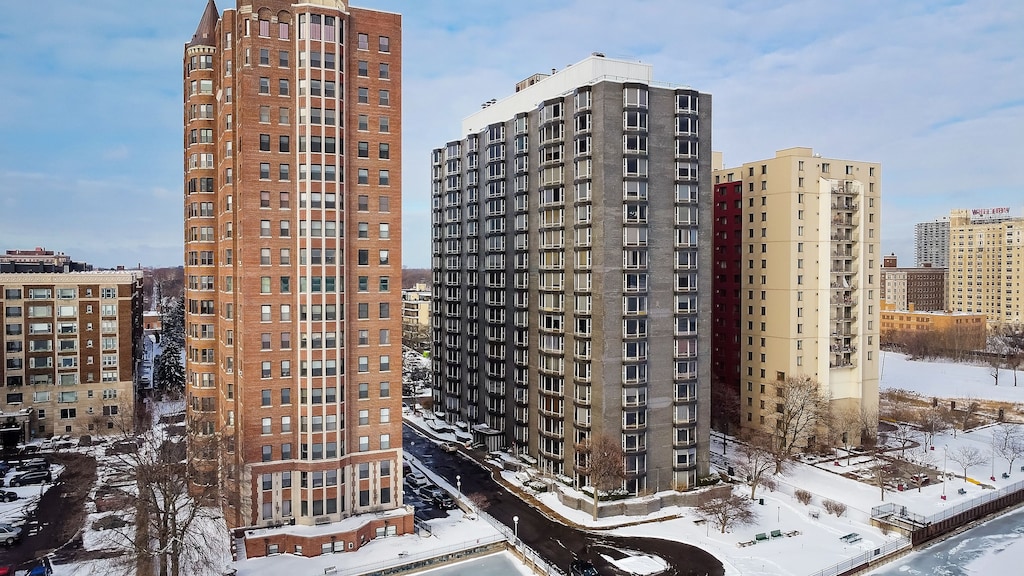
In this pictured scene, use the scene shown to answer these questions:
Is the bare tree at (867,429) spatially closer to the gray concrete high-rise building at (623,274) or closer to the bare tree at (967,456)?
the bare tree at (967,456)

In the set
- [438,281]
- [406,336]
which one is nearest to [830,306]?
[438,281]

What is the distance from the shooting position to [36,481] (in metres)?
69.4

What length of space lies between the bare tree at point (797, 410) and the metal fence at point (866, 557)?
18592 mm

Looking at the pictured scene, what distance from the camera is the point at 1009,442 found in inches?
3361

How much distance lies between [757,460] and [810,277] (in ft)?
91.2

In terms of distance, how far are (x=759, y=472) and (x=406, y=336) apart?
141 meters

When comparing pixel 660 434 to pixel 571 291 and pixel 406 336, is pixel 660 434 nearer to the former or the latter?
pixel 571 291

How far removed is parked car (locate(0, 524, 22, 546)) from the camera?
176ft

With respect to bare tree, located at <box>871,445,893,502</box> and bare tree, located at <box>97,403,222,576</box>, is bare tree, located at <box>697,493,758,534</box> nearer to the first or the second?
bare tree, located at <box>871,445,893,502</box>

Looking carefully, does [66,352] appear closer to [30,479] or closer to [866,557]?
[30,479]

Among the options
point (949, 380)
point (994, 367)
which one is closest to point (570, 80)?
point (949, 380)

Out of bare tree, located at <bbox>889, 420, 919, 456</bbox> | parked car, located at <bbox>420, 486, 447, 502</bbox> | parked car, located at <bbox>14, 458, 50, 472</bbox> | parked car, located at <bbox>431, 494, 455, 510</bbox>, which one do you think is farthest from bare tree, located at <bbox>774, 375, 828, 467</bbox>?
parked car, located at <bbox>14, 458, 50, 472</bbox>

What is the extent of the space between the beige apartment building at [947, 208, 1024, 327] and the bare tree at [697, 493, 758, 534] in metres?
160

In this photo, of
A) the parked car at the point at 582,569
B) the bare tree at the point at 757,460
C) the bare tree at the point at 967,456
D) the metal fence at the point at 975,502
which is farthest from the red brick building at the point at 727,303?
the parked car at the point at 582,569
